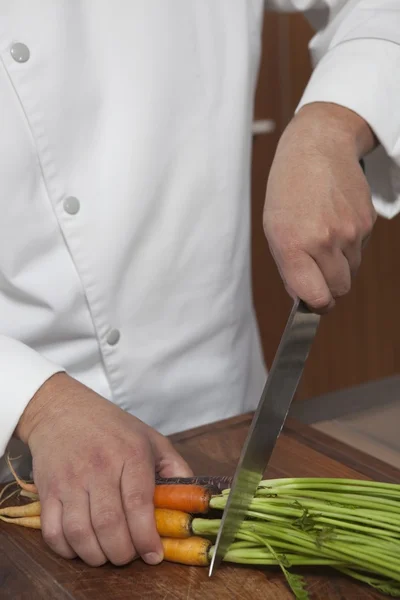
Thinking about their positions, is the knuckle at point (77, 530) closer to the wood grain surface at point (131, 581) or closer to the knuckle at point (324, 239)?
the wood grain surface at point (131, 581)

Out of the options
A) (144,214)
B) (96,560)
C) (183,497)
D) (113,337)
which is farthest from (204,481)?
(144,214)

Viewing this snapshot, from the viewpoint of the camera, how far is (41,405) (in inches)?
37.0

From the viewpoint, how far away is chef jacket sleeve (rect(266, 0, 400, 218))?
3.49 feet

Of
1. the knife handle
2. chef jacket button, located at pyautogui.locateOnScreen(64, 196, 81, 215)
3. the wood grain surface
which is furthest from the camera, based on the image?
chef jacket button, located at pyautogui.locateOnScreen(64, 196, 81, 215)

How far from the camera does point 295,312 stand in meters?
0.90

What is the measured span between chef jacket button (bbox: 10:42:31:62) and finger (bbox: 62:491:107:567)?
1.66ft

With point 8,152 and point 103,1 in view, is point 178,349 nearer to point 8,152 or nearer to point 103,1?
point 8,152

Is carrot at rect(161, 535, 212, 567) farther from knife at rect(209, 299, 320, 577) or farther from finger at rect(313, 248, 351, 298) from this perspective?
finger at rect(313, 248, 351, 298)

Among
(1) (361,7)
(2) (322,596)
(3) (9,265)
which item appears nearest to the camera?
(2) (322,596)

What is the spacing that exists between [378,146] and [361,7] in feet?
0.63

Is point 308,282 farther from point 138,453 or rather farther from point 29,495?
point 29,495

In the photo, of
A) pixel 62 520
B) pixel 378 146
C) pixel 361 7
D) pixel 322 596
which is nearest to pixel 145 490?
pixel 62 520

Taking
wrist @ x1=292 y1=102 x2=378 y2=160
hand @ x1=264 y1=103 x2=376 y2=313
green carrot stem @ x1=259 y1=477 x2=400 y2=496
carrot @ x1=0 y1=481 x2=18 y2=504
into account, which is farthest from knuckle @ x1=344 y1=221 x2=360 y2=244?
carrot @ x1=0 y1=481 x2=18 y2=504

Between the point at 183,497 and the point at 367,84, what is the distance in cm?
56
